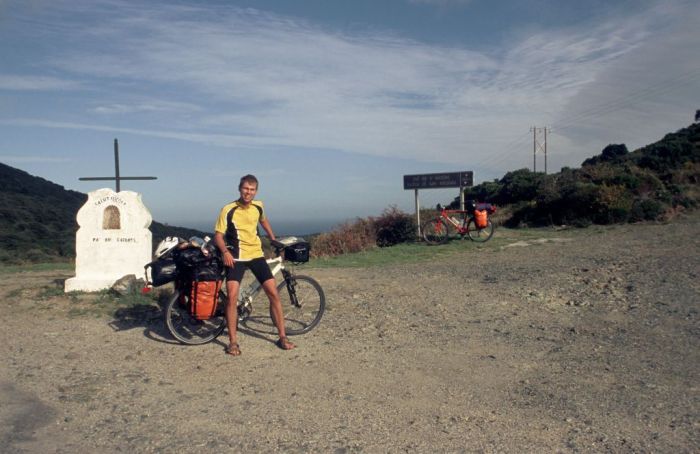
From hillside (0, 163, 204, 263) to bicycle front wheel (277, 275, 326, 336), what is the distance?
6781mm

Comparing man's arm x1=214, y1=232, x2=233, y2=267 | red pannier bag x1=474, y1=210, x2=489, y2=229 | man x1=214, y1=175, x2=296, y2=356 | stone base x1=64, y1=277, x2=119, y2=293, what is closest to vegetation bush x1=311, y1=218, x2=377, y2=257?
red pannier bag x1=474, y1=210, x2=489, y2=229

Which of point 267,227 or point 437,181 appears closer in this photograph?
point 267,227

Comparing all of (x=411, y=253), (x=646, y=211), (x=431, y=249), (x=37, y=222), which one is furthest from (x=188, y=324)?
(x=37, y=222)

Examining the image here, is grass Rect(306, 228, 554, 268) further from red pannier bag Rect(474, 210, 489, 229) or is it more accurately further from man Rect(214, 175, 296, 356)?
man Rect(214, 175, 296, 356)

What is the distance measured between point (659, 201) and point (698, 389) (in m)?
15.6

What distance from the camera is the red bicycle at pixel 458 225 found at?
47.1 ft

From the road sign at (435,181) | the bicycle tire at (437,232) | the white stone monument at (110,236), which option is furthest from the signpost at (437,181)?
the white stone monument at (110,236)

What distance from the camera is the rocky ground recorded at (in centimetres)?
386

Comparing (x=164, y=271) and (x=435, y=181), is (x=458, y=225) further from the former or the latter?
(x=164, y=271)

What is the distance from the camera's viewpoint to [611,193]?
17594 mm

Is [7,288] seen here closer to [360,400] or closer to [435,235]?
[360,400]

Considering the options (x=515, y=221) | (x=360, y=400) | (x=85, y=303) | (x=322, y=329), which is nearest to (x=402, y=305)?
(x=322, y=329)

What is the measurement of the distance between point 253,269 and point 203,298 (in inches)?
22.7

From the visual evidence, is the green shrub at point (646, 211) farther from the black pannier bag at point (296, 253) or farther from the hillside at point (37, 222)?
the black pannier bag at point (296, 253)
